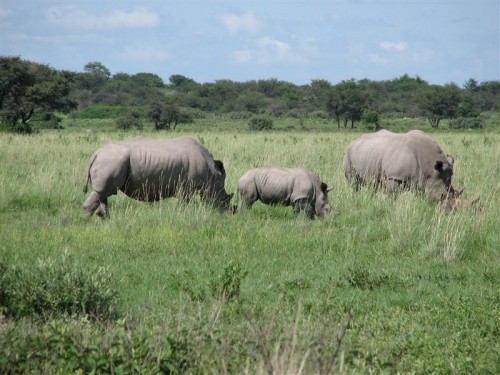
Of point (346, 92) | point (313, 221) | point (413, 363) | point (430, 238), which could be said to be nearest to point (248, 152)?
point (313, 221)

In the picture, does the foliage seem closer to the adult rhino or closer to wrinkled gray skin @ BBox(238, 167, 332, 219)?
the adult rhino

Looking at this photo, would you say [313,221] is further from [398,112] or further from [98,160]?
[398,112]

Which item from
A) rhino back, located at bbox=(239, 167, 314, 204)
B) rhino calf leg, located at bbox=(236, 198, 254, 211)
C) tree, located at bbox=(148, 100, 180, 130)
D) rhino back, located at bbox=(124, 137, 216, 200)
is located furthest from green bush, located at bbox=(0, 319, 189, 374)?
tree, located at bbox=(148, 100, 180, 130)

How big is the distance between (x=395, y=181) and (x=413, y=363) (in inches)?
323

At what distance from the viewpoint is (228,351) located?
4.66 m

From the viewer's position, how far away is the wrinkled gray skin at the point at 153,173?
10914 millimetres

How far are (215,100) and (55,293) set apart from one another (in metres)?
71.1

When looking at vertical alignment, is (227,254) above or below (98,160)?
below

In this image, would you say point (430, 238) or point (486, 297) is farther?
point (430, 238)

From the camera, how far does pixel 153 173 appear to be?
37.0 ft

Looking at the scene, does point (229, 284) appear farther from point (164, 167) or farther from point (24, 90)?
point (24, 90)

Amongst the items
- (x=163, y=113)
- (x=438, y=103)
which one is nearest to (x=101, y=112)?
(x=163, y=113)

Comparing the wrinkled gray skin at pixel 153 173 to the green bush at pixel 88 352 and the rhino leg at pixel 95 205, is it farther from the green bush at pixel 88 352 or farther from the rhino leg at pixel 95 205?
the green bush at pixel 88 352

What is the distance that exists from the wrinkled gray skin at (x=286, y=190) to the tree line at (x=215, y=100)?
827 inches
